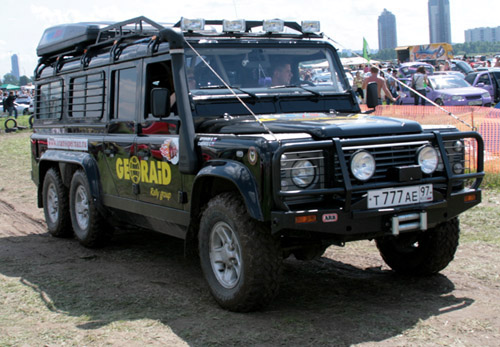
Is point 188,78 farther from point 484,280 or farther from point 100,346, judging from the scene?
point 484,280

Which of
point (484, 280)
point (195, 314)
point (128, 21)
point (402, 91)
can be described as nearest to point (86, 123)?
point (128, 21)

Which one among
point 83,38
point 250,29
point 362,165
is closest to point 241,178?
point 362,165

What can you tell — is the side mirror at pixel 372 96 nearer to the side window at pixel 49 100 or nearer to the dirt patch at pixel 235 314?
the dirt patch at pixel 235 314

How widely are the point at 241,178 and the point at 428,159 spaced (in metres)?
1.50

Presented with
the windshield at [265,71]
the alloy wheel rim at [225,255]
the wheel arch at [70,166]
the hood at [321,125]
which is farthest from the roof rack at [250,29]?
the alloy wheel rim at [225,255]

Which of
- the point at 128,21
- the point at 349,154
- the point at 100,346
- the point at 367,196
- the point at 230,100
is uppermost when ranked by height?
the point at 128,21

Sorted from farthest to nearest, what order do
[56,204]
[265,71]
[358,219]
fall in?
1. [56,204]
2. [265,71]
3. [358,219]

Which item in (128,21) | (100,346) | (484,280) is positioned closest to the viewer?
(100,346)

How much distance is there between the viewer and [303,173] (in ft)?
15.7

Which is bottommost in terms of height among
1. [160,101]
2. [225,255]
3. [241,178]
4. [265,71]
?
[225,255]

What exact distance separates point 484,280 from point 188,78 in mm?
3204

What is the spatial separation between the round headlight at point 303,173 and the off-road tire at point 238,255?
0.45m

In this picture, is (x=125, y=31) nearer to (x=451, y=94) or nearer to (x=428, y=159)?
(x=428, y=159)

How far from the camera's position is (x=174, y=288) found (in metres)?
5.97
